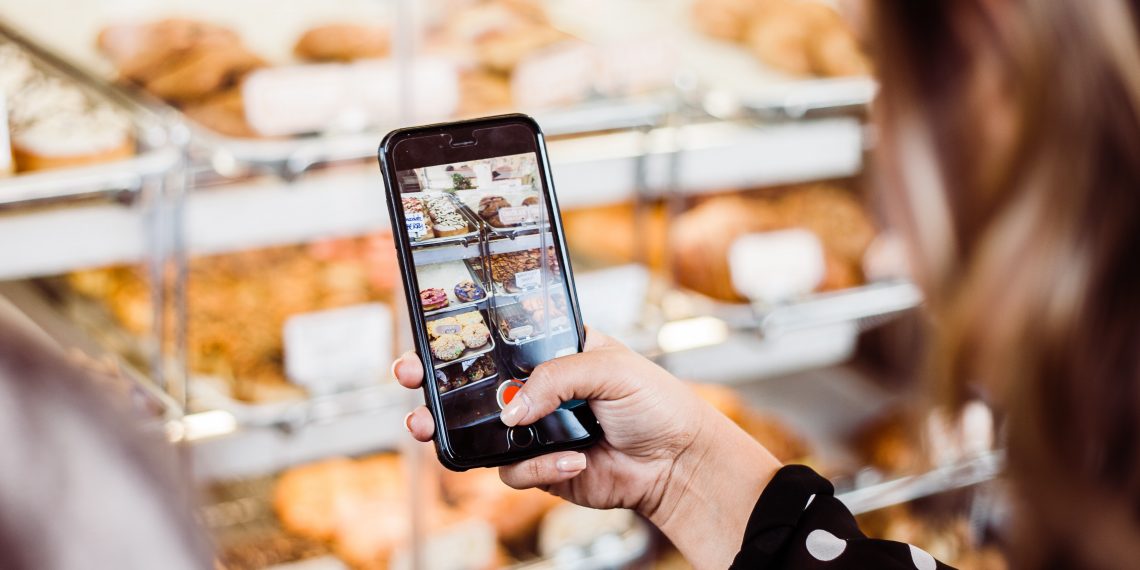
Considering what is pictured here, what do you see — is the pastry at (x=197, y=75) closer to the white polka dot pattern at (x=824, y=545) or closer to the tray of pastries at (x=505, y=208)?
the tray of pastries at (x=505, y=208)

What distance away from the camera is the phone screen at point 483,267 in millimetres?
756

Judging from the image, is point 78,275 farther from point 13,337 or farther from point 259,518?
point 13,337

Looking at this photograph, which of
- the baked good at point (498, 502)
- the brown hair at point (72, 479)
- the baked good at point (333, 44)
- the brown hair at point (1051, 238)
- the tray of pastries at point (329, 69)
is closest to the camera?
the brown hair at point (72, 479)

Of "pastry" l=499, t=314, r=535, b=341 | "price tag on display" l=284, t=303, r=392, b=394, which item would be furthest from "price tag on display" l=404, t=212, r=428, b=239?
"price tag on display" l=284, t=303, r=392, b=394

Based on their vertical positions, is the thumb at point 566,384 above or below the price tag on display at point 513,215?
below

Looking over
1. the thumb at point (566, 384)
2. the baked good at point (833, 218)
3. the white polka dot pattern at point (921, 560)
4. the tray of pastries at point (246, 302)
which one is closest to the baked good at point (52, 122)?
the tray of pastries at point (246, 302)

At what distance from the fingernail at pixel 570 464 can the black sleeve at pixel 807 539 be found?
0.51 feet

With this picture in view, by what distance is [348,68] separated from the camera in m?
1.25

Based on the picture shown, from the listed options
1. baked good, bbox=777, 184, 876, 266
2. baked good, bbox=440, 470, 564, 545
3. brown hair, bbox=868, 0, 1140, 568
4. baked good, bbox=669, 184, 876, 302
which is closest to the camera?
brown hair, bbox=868, 0, 1140, 568

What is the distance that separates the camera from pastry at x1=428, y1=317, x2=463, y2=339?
757mm

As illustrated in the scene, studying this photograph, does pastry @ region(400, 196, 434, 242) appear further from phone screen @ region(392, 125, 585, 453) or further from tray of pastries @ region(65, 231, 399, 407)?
tray of pastries @ region(65, 231, 399, 407)

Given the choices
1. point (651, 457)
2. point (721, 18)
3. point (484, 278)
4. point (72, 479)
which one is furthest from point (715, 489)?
point (721, 18)

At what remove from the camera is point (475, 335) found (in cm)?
77

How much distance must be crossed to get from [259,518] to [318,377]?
0.30 metres
